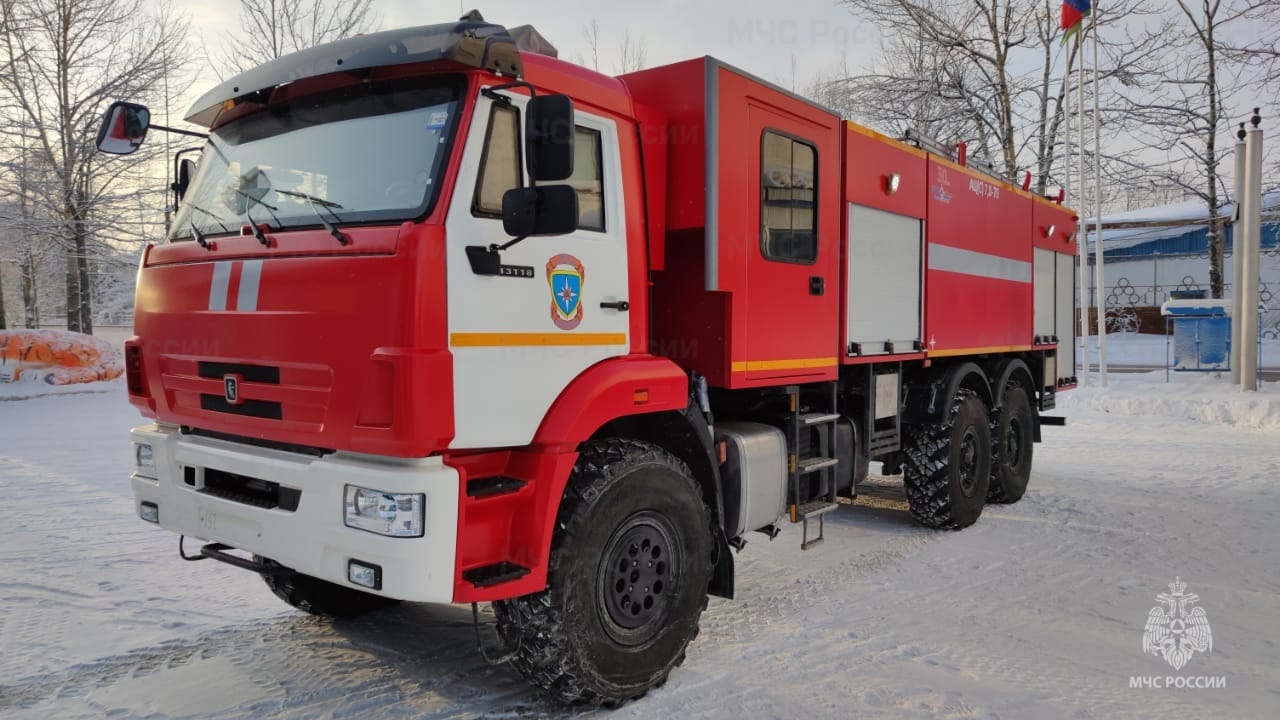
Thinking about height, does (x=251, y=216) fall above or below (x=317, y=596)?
above

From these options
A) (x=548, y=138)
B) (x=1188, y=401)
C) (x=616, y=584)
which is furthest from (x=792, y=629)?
(x=1188, y=401)

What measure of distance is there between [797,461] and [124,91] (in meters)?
21.1

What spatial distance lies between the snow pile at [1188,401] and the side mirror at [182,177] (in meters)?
14.8

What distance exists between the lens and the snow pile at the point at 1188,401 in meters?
13.7

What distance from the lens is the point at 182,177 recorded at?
4676 millimetres

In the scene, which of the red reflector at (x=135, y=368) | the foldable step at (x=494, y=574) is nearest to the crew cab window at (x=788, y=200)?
the foldable step at (x=494, y=574)

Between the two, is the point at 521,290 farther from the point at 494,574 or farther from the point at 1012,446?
the point at 1012,446

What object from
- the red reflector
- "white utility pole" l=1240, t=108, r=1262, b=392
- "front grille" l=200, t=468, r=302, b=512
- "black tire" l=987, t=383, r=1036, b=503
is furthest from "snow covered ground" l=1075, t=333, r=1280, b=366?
the red reflector

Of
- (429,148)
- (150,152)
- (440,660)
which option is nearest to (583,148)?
(429,148)

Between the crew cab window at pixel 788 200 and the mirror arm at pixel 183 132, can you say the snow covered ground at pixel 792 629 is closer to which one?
the crew cab window at pixel 788 200

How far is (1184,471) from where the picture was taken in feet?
31.7

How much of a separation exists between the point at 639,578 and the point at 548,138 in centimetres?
202

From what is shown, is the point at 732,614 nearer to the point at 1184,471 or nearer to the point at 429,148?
the point at 429,148

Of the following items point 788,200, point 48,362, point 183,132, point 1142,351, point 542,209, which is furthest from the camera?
point 1142,351
